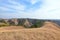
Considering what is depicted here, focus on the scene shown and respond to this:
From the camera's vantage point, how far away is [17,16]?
722 centimetres

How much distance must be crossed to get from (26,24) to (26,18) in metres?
0.27

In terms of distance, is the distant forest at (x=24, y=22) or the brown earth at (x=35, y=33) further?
the distant forest at (x=24, y=22)

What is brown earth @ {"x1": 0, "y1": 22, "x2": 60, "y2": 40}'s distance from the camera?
7.11 m

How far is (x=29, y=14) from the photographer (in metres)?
7.28

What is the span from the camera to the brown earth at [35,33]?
23.3ft

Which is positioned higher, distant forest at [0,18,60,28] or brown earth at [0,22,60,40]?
distant forest at [0,18,60,28]

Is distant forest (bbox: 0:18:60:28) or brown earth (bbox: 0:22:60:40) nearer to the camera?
brown earth (bbox: 0:22:60:40)

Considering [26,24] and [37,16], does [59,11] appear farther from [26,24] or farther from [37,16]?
[26,24]

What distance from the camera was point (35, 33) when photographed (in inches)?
290

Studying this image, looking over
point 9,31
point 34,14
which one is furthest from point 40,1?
point 9,31

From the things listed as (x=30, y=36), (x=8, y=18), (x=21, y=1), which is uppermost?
(x=21, y=1)

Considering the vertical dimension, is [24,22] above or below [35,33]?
above

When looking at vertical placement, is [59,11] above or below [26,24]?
above

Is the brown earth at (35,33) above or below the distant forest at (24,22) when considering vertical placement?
below
